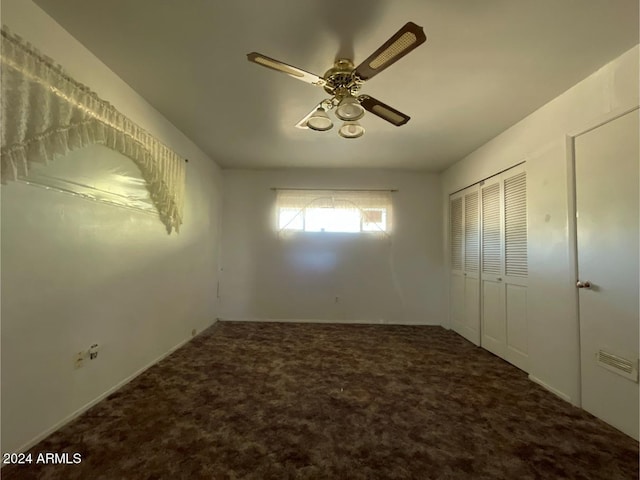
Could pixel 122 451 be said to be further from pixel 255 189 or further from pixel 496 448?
pixel 255 189

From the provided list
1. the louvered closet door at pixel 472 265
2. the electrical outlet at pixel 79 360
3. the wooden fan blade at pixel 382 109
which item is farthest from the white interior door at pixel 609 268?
the electrical outlet at pixel 79 360

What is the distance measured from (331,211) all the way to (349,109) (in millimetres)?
2917

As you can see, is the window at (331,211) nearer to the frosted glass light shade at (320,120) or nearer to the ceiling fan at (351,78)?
the ceiling fan at (351,78)

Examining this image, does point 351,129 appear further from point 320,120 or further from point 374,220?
point 374,220

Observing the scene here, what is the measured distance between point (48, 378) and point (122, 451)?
0.63 metres

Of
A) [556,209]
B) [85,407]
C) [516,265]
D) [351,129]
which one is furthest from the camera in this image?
[516,265]

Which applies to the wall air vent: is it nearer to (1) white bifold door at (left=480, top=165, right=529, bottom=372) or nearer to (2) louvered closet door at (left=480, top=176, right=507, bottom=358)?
(1) white bifold door at (left=480, top=165, right=529, bottom=372)

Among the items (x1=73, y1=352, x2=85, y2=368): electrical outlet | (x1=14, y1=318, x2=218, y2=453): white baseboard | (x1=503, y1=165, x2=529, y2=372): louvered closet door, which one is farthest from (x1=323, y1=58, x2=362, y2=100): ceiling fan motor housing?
(x1=14, y1=318, x2=218, y2=453): white baseboard

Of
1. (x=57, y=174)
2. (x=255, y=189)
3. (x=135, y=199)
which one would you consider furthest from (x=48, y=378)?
(x=255, y=189)

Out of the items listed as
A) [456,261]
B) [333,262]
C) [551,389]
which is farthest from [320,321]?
[551,389]

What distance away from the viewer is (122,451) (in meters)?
1.63

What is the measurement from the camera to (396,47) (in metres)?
1.45

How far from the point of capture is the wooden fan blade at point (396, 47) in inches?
51.9

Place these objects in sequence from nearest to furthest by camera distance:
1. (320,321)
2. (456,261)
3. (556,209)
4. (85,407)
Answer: (85,407) → (556,209) → (456,261) → (320,321)
